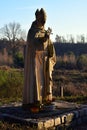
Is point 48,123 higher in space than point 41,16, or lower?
lower

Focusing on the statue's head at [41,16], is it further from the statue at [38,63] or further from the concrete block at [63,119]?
the concrete block at [63,119]

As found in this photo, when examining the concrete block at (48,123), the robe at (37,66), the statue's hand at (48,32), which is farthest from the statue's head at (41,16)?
the concrete block at (48,123)

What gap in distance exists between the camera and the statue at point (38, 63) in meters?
11.1

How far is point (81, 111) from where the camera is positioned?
1158 centimetres

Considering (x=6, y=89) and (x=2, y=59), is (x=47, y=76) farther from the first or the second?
(x=2, y=59)

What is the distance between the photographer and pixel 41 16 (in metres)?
11.4

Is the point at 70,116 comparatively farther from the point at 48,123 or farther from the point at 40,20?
the point at 40,20

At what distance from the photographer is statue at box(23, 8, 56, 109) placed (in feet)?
36.3

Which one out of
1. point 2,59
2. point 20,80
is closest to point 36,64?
point 20,80

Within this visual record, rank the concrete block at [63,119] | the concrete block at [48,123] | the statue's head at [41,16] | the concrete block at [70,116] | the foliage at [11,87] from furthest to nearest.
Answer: the foliage at [11,87] < the statue's head at [41,16] < the concrete block at [70,116] < the concrete block at [63,119] < the concrete block at [48,123]

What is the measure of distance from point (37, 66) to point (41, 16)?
4.72 feet

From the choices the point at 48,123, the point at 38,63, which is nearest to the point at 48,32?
the point at 38,63

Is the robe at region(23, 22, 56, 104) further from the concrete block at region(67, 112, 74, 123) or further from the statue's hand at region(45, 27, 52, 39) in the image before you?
the concrete block at region(67, 112, 74, 123)

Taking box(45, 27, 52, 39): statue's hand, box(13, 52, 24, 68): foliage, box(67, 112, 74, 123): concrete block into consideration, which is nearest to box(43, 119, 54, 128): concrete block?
box(67, 112, 74, 123): concrete block
